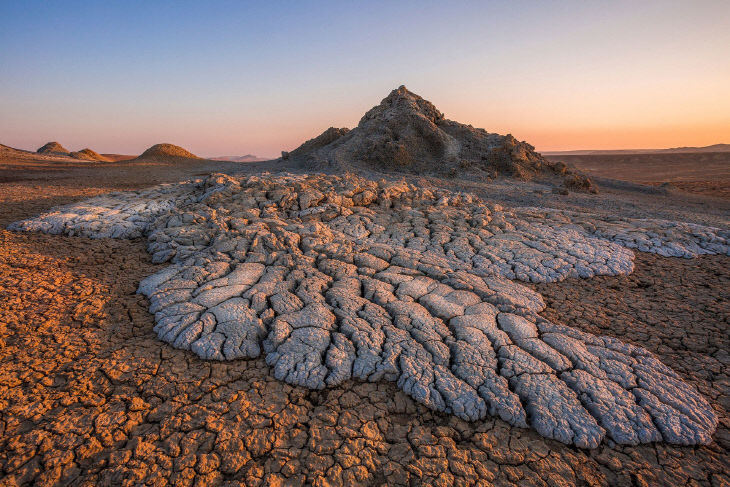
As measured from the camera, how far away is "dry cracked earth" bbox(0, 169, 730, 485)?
167 centimetres

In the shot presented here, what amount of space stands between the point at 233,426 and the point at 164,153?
2651 cm

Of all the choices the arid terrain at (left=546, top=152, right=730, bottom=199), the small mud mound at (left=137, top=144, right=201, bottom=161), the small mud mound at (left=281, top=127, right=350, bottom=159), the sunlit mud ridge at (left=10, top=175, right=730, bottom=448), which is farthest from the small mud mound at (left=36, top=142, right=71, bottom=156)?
the arid terrain at (left=546, top=152, right=730, bottom=199)

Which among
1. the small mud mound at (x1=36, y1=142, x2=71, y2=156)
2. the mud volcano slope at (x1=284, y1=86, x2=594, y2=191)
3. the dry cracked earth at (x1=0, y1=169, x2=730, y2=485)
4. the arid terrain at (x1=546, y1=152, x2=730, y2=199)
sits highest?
the small mud mound at (x1=36, y1=142, x2=71, y2=156)

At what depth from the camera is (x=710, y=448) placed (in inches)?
75.2

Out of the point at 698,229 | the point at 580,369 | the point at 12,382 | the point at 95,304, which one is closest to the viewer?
the point at 12,382

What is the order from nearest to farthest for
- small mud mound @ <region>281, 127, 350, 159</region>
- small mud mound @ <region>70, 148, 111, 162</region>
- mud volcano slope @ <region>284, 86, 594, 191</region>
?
mud volcano slope @ <region>284, 86, 594, 191</region> → small mud mound @ <region>281, 127, 350, 159</region> → small mud mound @ <region>70, 148, 111, 162</region>

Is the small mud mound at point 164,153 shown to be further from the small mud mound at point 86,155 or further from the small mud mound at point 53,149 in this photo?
the small mud mound at point 53,149

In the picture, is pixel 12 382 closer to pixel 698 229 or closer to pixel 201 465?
pixel 201 465

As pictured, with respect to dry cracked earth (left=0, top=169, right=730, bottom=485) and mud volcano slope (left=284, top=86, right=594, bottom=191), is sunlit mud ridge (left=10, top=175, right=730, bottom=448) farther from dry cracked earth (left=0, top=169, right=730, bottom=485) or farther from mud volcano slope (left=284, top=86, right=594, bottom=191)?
mud volcano slope (left=284, top=86, right=594, bottom=191)

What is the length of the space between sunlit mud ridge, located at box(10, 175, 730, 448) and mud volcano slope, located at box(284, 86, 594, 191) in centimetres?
806

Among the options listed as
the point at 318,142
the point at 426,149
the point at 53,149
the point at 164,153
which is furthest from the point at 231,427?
the point at 53,149

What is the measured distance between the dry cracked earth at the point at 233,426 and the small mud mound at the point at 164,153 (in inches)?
933

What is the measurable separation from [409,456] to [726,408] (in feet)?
6.96

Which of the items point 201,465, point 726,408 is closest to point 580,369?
point 726,408
